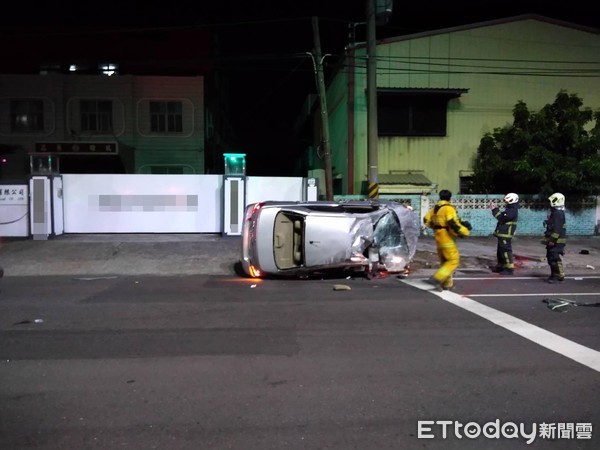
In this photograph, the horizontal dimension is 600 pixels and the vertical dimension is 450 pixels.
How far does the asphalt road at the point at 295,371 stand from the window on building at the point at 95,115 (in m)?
18.1

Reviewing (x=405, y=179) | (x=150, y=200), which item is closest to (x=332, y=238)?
(x=150, y=200)

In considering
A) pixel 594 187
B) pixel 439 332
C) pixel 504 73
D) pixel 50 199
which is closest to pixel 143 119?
pixel 50 199

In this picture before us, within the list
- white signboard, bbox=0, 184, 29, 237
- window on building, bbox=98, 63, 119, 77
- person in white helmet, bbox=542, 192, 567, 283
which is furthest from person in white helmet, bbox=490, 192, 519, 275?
window on building, bbox=98, 63, 119, 77

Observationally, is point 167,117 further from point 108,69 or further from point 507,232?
point 507,232

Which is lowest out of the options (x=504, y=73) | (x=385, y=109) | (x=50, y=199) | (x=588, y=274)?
(x=588, y=274)

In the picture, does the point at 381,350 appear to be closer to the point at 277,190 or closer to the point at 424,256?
the point at 424,256

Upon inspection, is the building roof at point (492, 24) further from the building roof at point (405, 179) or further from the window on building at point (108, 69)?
the window on building at point (108, 69)

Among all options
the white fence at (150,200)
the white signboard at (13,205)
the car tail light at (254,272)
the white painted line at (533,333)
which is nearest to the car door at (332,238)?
the car tail light at (254,272)

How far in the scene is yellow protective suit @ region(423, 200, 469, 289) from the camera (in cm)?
817

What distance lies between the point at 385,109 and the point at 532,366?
1483 cm

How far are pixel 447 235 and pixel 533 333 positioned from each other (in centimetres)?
284

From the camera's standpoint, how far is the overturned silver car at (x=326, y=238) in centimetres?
913

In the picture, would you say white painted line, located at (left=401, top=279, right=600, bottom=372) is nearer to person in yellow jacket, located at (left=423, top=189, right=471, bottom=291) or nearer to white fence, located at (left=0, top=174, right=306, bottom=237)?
person in yellow jacket, located at (left=423, top=189, right=471, bottom=291)

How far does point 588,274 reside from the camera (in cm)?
1059
